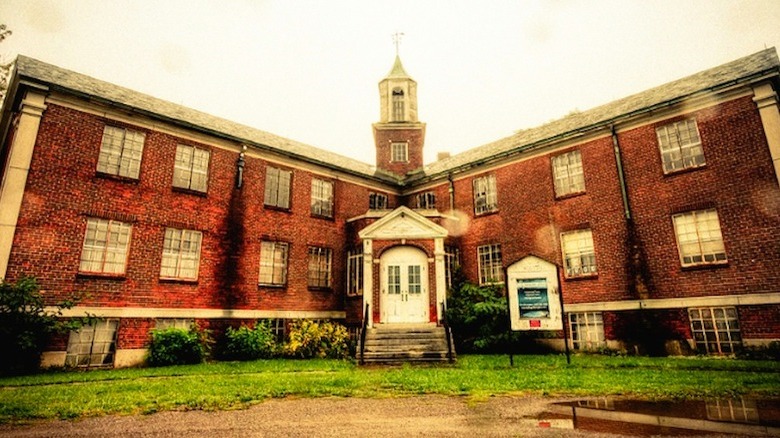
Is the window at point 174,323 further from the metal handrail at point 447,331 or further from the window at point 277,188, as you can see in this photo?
the metal handrail at point 447,331

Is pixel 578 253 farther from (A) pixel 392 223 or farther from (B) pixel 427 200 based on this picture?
(B) pixel 427 200

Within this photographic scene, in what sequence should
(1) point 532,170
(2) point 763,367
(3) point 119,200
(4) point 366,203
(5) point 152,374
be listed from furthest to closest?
(4) point 366,203 < (1) point 532,170 < (3) point 119,200 < (5) point 152,374 < (2) point 763,367

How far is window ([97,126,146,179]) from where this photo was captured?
46.1 ft

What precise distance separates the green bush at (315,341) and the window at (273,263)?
2.04 metres

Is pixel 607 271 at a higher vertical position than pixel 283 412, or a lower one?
higher

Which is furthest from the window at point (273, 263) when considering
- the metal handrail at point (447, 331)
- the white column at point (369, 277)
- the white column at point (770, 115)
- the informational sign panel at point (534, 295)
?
the white column at point (770, 115)

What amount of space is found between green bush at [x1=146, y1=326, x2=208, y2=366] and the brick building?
687 mm

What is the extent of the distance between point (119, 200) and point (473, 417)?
45.3 feet

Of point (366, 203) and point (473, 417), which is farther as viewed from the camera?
point (366, 203)

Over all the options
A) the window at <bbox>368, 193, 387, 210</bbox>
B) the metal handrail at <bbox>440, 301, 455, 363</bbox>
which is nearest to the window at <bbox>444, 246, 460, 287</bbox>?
the metal handrail at <bbox>440, 301, 455, 363</bbox>

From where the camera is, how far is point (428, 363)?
1245 cm

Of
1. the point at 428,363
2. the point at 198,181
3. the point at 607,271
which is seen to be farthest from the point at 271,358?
the point at 607,271

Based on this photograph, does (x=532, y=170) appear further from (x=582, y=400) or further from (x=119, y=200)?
(x=119, y=200)

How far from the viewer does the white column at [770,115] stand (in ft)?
40.5
